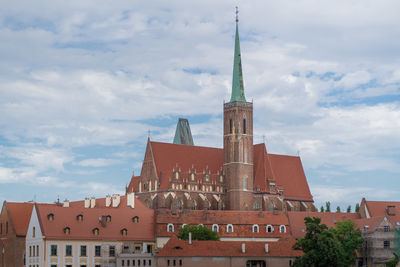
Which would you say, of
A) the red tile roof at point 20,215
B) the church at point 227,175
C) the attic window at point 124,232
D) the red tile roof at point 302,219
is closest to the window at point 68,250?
the attic window at point 124,232

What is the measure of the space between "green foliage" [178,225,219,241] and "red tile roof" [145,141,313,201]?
112ft

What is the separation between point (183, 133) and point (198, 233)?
7202cm

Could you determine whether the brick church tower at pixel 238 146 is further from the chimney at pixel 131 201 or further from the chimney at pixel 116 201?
the chimney at pixel 131 201

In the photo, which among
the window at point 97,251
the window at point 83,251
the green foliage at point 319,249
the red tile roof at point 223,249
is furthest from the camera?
Result: the window at point 97,251

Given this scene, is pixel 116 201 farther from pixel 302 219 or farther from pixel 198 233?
pixel 302 219

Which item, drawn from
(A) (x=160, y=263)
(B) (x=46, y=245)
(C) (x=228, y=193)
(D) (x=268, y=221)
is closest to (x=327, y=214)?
(D) (x=268, y=221)

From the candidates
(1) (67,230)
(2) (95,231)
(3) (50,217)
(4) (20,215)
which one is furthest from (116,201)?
(1) (67,230)

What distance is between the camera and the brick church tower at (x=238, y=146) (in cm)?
15850

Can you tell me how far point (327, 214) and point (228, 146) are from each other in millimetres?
30304

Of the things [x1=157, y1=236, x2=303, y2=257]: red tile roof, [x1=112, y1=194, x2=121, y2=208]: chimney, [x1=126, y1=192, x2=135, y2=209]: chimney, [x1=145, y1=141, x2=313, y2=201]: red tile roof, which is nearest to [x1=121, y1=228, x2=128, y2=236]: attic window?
[x1=157, y1=236, x2=303, y2=257]: red tile roof

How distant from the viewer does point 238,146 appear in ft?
523

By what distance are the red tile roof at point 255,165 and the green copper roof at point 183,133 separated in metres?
21.1

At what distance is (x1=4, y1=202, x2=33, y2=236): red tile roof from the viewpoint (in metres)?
122

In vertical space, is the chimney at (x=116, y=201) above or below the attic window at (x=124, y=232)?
above
